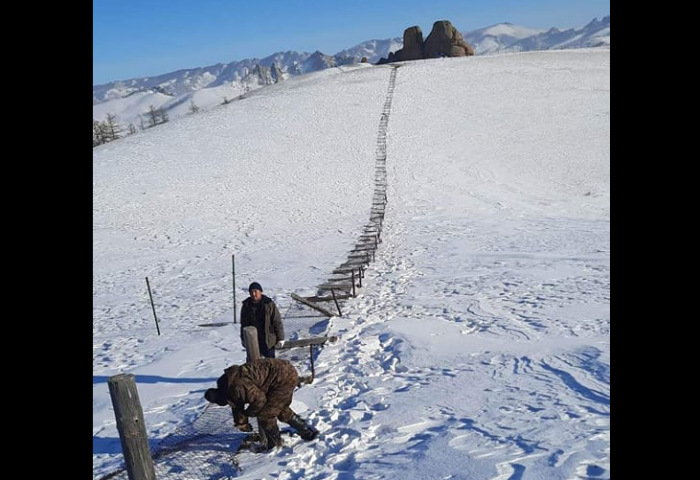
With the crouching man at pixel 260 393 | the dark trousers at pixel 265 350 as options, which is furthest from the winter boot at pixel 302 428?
the dark trousers at pixel 265 350

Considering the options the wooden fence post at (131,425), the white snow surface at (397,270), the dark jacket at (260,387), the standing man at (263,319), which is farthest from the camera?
the standing man at (263,319)

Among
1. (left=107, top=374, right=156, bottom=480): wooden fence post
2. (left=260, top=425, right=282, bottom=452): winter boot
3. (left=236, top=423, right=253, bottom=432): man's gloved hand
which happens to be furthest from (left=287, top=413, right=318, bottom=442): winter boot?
(left=107, top=374, right=156, bottom=480): wooden fence post

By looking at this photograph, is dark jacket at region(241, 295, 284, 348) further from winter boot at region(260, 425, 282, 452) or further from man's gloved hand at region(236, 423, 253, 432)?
man's gloved hand at region(236, 423, 253, 432)

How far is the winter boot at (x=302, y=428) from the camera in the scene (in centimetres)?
592

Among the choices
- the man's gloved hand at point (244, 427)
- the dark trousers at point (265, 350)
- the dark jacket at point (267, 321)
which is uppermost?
the dark jacket at point (267, 321)

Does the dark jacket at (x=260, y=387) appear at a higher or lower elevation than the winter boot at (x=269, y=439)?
higher

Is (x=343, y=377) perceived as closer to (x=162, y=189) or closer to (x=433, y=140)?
(x=162, y=189)

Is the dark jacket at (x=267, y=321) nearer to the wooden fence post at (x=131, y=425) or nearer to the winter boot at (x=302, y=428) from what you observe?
the winter boot at (x=302, y=428)

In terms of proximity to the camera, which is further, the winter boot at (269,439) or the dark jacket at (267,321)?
the dark jacket at (267,321)

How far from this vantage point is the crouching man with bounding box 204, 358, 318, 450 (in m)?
5.32

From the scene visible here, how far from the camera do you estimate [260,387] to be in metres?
5.49

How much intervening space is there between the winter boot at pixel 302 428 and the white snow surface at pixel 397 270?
0.51 ft

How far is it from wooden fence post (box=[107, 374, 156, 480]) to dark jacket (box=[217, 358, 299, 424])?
96cm
